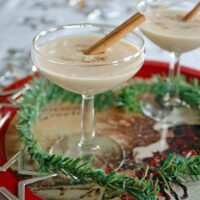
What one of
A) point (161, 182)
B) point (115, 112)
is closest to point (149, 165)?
point (161, 182)

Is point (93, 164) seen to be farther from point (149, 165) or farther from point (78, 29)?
point (78, 29)

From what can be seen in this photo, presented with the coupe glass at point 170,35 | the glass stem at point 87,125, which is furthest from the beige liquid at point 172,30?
the glass stem at point 87,125

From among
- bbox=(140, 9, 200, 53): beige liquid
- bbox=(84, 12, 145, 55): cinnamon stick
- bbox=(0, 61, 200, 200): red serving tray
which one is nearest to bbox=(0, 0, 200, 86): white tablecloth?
bbox=(0, 61, 200, 200): red serving tray

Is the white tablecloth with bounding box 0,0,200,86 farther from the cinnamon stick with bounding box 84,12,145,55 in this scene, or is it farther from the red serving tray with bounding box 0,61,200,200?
the cinnamon stick with bounding box 84,12,145,55

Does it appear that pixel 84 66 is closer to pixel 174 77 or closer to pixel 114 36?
pixel 114 36

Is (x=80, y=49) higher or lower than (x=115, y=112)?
higher

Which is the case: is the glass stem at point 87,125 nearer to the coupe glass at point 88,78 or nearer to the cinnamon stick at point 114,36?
the coupe glass at point 88,78
